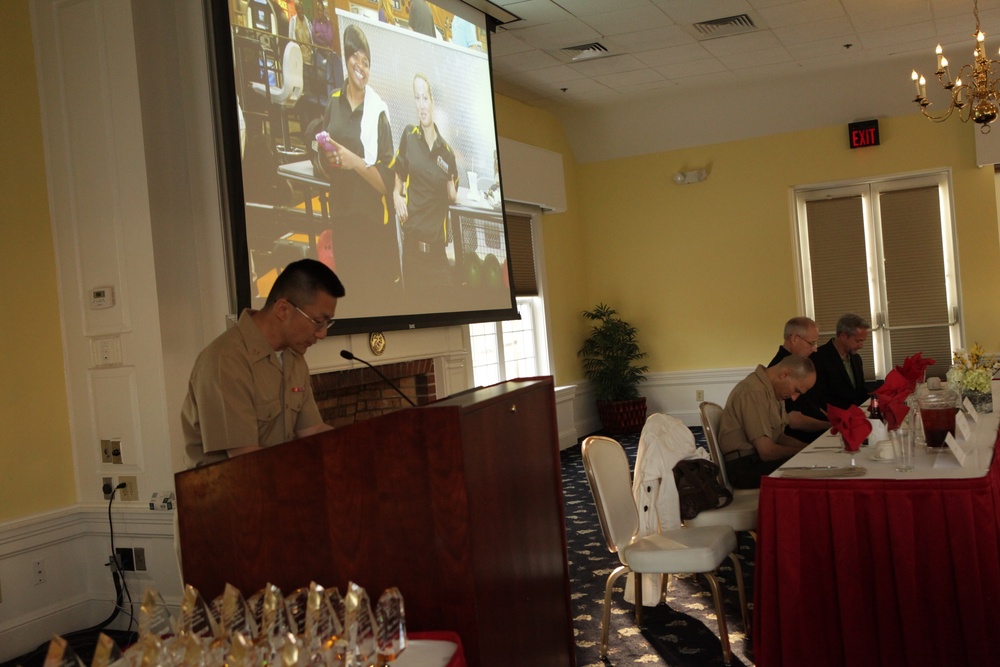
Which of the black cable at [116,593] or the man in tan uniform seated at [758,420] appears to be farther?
the man in tan uniform seated at [758,420]

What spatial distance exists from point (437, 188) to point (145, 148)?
218cm

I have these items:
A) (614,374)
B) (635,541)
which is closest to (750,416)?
(635,541)

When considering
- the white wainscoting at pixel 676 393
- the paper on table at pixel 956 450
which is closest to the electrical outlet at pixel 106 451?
the paper on table at pixel 956 450

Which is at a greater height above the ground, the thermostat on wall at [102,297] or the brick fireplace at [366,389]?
the thermostat on wall at [102,297]

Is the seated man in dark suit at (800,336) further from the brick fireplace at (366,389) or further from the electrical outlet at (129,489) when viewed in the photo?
the electrical outlet at (129,489)

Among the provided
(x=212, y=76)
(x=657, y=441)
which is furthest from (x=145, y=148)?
(x=657, y=441)

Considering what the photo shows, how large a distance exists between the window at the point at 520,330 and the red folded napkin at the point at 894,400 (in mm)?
4707

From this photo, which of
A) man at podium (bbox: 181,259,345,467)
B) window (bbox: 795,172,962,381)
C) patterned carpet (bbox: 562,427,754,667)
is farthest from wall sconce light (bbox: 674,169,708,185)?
man at podium (bbox: 181,259,345,467)

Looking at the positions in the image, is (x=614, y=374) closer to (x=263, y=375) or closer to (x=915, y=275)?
(x=915, y=275)

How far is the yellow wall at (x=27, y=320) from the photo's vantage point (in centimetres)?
388

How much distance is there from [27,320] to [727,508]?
3326 mm

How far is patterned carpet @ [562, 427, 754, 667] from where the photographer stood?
352 cm

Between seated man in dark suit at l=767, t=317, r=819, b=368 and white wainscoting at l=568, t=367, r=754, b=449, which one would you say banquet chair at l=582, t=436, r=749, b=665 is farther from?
white wainscoting at l=568, t=367, r=754, b=449

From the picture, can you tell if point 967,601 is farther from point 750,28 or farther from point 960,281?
point 960,281
